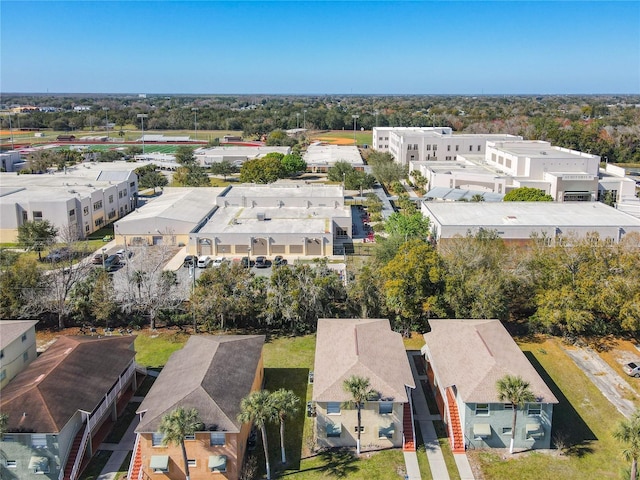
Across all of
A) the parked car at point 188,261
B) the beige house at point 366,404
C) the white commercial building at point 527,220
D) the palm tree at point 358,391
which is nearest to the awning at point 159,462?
A: the beige house at point 366,404

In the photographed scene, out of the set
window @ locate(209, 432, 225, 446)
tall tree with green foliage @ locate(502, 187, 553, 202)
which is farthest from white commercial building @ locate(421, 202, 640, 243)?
window @ locate(209, 432, 225, 446)

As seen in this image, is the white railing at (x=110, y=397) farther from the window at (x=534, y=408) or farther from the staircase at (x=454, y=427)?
the window at (x=534, y=408)

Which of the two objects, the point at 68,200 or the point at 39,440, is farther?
the point at 68,200

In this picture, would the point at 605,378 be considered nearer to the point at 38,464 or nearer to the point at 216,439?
the point at 216,439

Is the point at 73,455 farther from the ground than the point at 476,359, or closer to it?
closer to it

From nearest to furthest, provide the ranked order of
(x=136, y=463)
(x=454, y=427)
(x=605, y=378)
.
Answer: (x=136, y=463), (x=454, y=427), (x=605, y=378)

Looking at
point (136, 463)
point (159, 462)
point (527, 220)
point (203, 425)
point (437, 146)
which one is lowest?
point (136, 463)

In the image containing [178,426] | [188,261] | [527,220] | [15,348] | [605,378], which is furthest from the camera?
[527,220]

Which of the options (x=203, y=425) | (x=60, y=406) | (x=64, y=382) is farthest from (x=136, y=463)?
(x=64, y=382)
